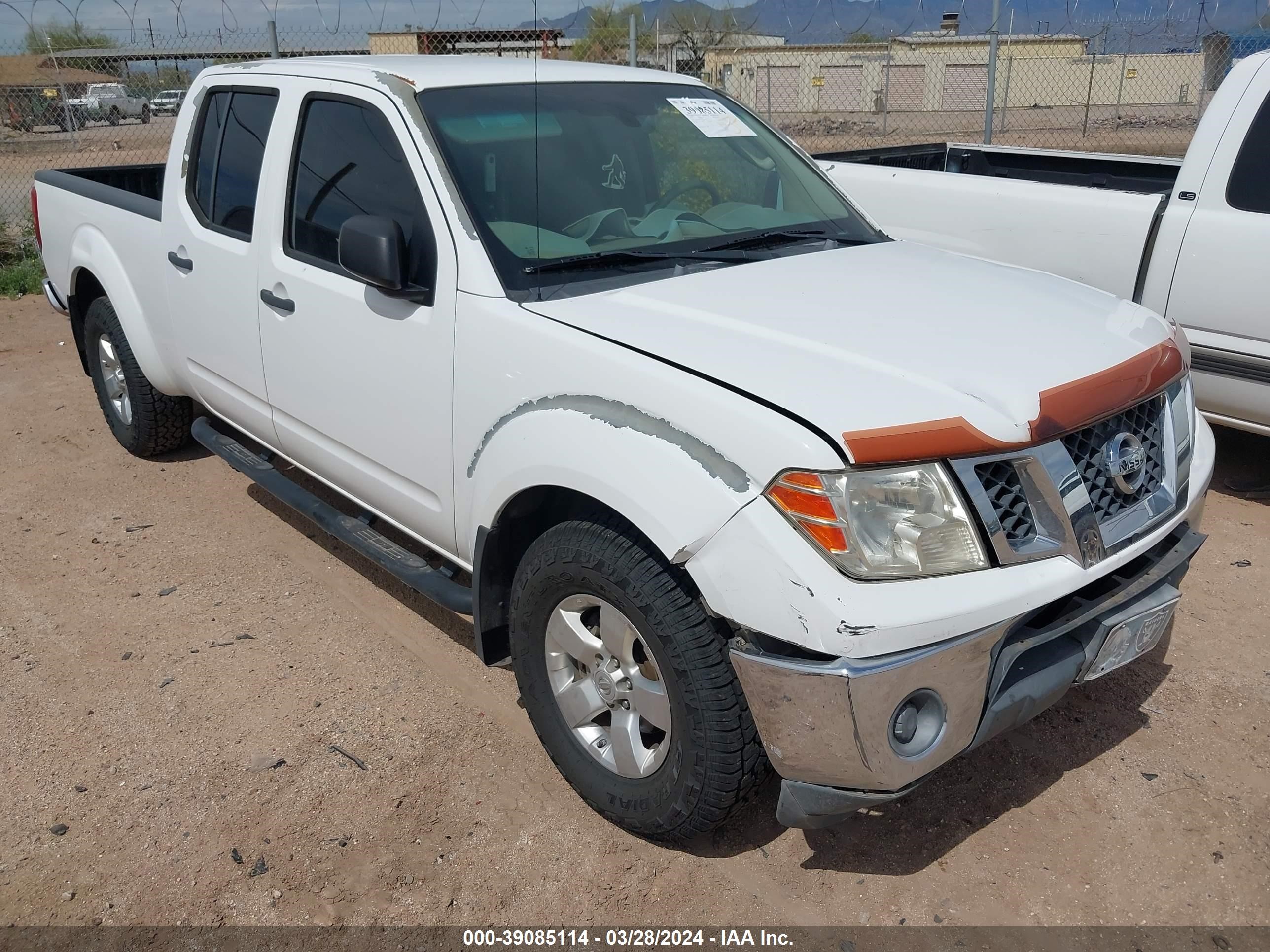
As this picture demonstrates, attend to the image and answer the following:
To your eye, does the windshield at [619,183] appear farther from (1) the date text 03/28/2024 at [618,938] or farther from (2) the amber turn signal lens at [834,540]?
(1) the date text 03/28/2024 at [618,938]

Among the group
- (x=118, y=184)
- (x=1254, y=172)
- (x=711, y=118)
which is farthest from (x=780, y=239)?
(x=118, y=184)

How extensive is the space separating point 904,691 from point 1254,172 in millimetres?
3719

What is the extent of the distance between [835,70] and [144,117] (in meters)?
20.6

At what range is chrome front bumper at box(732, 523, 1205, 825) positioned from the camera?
2178 millimetres

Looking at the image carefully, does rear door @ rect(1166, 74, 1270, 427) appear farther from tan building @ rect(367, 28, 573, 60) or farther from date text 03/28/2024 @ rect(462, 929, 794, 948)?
tan building @ rect(367, 28, 573, 60)

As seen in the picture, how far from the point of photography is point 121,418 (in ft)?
18.3

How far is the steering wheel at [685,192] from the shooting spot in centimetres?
339

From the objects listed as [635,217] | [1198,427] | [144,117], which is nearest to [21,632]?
[635,217]

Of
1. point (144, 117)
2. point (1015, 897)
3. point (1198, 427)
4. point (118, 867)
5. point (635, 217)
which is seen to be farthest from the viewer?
point (144, 117)

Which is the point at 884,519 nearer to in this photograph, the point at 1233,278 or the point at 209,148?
the point at 1233,278

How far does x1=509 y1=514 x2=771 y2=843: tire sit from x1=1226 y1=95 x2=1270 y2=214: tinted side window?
11.9 ft

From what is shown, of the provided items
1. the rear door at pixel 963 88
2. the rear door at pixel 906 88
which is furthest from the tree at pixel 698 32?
the rear door at pixel 906 88

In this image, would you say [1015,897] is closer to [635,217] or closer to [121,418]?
[635,217]

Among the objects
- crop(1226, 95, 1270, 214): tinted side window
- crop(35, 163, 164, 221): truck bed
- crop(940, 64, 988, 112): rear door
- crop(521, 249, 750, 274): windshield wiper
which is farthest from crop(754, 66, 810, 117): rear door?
crop(521, 249, 750, 274): windshield wiper
